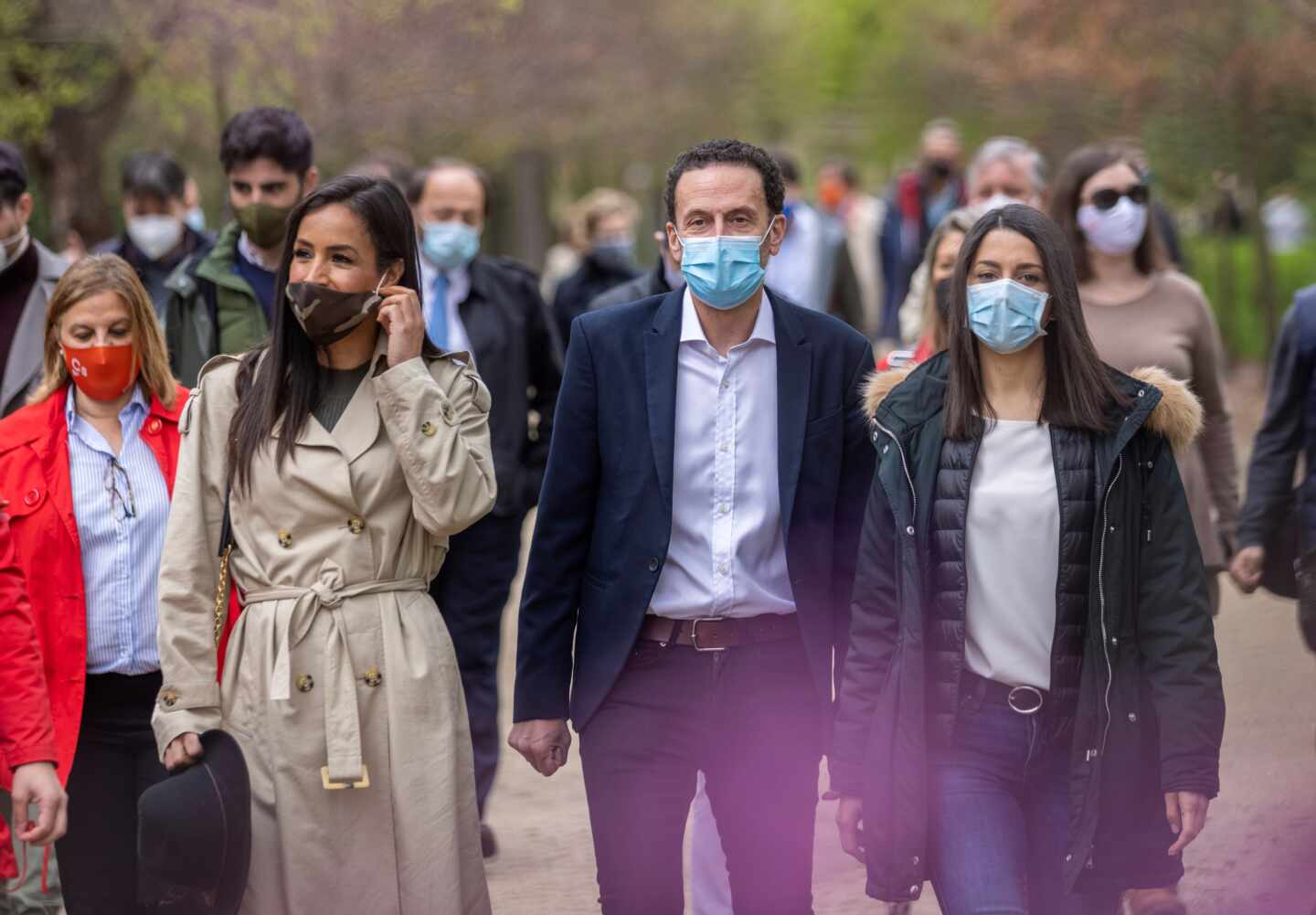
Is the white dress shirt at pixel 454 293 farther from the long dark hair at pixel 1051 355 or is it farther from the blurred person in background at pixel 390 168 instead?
the long dark hair at pixel 1051 355

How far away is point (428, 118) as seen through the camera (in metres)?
32.0

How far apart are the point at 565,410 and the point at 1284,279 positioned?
70.2ft

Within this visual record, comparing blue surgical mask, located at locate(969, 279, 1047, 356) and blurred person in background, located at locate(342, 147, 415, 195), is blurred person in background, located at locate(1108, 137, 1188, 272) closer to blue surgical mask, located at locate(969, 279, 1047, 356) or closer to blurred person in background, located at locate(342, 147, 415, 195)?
blue surgical mask, located at locate(969, 279, 1047, 356)

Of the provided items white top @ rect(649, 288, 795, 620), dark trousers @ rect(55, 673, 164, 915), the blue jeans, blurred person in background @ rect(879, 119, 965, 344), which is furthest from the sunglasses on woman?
blurred person in background @ rect(879, 119, 965, 344)

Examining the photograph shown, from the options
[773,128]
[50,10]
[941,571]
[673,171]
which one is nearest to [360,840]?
[941,571]

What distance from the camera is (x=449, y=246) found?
306 inches

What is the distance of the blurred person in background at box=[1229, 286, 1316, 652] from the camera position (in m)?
6.23

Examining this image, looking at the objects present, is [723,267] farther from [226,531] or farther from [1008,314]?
[226,531]

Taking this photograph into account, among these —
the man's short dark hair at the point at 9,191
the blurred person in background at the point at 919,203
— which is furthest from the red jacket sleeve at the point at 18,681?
the blurred person in background at the point at 919,203

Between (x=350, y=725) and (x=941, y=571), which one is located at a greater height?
(x=941, y=571)

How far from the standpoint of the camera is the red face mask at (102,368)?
17.8ft

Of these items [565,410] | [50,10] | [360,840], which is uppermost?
→ [50,10]

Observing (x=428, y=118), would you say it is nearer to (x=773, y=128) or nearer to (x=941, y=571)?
(x=773, y=128)

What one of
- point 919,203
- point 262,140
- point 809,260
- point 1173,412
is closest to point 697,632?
point 1173,412
